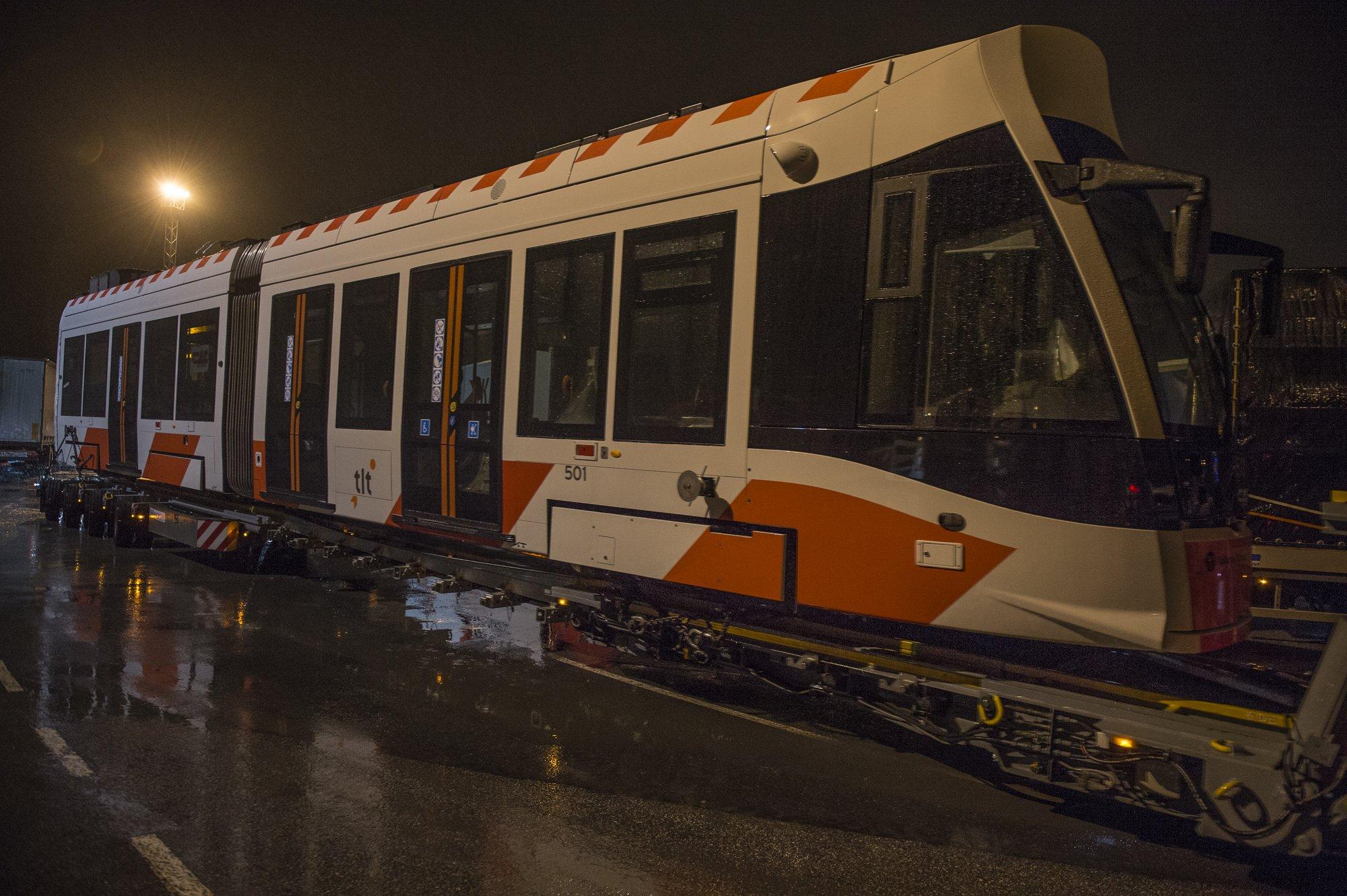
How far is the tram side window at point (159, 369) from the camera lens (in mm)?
11633

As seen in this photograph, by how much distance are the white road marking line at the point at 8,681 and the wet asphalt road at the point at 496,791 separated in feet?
0.30

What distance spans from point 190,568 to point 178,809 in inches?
332

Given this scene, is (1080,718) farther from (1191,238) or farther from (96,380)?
(96,380)

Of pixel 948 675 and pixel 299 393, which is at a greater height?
pixel 299 393

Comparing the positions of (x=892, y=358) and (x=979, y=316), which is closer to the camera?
(x=979, y=316)

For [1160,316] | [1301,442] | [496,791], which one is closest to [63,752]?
[496,791]

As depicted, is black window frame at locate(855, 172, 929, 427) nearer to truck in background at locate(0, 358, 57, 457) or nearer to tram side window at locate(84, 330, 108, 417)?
tram side window at locate(84, 330, 108, 417)

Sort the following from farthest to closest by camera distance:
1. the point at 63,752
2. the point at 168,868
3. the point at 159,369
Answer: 1. the point at 159,369
2. the point at 63,752
3. the point at 168,868

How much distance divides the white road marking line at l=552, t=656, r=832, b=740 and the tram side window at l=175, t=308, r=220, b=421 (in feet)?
19.2

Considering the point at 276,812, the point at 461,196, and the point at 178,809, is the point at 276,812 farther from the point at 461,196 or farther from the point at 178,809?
the point at 461,196

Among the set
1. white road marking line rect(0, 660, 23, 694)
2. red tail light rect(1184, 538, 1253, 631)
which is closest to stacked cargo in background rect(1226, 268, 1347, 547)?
red tail light rect(1184, 538, 1253, 631)

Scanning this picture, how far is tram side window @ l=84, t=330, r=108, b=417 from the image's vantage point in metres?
13.8

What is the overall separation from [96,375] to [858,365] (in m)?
13.7

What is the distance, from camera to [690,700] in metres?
6.51
